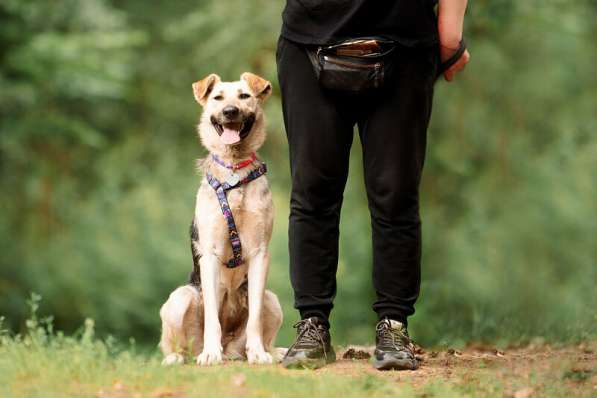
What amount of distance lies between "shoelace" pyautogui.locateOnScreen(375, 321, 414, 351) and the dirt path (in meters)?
0.15

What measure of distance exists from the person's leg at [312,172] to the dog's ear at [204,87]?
766 mm

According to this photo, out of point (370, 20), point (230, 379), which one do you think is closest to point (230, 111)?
point (370, 20)

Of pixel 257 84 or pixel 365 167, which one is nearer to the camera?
pixel 365 167

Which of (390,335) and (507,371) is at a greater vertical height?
(390,335)

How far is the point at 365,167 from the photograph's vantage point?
4.50 meters

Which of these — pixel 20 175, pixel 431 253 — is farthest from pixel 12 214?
pixel 431 253

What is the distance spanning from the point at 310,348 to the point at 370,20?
5.35 ft

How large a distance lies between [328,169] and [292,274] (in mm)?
585

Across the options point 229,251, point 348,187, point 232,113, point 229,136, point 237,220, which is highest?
point 348,187

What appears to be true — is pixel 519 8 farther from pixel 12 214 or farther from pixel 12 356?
pixel 12 214

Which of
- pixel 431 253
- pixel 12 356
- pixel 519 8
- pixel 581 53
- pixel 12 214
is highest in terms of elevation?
pixel 581 53

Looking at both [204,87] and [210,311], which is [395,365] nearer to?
[210,311]

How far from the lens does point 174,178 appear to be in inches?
587

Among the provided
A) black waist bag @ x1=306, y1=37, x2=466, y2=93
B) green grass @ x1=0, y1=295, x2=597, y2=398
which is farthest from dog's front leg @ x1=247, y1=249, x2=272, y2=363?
black waist bag @ x1=306, y1=37, x2=466, y2=93
